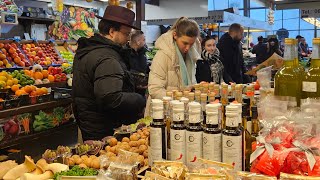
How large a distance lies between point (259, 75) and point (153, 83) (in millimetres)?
1041

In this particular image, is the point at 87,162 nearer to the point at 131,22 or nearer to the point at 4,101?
the point at 131,22

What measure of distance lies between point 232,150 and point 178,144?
217mm

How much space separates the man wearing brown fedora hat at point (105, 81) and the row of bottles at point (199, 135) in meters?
1.13

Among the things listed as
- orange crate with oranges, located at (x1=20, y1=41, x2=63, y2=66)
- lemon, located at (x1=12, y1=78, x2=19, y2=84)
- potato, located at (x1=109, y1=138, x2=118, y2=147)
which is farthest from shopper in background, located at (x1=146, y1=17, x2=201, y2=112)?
orange crate with oranges, located at (x1=20, y1=41, x2=63, y2=66)

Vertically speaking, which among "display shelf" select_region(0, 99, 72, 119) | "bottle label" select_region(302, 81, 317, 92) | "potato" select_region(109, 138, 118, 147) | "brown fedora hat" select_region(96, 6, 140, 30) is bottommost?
"display shelf" select_region(0, 99, 72, 119)

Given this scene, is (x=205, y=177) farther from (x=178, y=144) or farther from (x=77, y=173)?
(x=77, y=173)

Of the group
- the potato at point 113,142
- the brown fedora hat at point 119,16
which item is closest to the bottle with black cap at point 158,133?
the potato at point 113,142

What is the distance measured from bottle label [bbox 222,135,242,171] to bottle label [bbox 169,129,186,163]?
164 mm

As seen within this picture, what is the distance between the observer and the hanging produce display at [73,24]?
29.0ft

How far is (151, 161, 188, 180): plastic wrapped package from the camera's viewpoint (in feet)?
4.53

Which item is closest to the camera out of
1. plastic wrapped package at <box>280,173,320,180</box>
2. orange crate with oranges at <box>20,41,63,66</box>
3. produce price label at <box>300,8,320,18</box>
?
plastic wrapped package at <box>280,173,320,180</box>

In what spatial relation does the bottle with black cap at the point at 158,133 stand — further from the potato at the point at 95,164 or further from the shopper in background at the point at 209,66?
the shopper in background at the point at 209,66

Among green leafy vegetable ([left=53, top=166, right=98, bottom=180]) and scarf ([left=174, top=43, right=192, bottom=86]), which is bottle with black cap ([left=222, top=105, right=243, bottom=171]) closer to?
green leafy vegetable ([left=53, top=166, right=98, bottom=180])

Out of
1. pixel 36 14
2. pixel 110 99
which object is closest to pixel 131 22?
pixel 110 99
